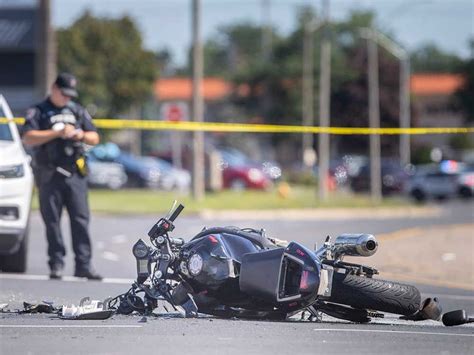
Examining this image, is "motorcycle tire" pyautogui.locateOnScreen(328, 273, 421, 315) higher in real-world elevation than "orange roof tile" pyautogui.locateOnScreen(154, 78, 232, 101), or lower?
lower

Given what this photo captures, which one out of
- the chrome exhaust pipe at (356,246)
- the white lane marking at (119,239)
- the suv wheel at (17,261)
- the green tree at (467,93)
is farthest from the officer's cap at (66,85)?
the green tree at (467,93)

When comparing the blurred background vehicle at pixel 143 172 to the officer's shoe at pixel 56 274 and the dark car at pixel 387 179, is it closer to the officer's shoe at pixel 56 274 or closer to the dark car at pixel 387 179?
the dark car at pixel 387 179

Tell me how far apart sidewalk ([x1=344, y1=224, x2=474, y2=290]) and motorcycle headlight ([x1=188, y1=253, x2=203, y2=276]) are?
16.6ft

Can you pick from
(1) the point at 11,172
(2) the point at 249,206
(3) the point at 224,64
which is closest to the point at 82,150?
(1) the point at 11,172

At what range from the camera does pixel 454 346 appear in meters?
8.05

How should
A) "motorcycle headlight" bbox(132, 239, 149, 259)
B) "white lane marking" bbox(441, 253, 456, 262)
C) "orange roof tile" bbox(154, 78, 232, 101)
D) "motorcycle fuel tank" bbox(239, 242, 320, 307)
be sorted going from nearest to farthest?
1. "motorcycle fuel tank" bbox(239, 242, 320, 307)
2. "motorcycle headlight" bbox(132, 239, 149, 259)
3. "white lane marking" bbox(441, 253, 456, 262)
4. "orange roof tile" bbox(154, 78, 232, 101)

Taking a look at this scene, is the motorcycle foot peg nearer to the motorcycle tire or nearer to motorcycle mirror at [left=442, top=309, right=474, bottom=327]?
motorcycle mirror at [left=442, top=309, right=474, bottom=327]

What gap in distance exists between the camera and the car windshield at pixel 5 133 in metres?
13.4

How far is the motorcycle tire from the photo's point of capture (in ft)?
29.2

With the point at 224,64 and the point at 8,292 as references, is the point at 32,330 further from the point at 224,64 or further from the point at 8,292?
the point at 224,64

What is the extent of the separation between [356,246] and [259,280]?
0.76 meters

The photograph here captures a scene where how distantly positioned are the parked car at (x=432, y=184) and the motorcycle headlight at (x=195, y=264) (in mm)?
39284

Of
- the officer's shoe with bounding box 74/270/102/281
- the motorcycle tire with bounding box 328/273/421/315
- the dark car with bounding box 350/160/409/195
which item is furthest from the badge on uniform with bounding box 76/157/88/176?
the dark car with bounding box 350/160/409/195

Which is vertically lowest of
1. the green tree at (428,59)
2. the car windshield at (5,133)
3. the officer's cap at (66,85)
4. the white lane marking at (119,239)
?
the white lane marking at (119,239)
